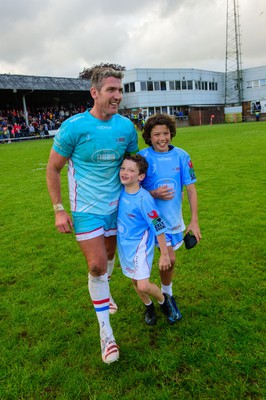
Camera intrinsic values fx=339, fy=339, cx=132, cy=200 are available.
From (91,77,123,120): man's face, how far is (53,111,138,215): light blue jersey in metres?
0.11

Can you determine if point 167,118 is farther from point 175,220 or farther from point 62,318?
point 62,318

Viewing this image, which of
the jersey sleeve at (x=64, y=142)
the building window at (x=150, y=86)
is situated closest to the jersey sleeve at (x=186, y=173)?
the jersey sleeve at (x=64, y=142)

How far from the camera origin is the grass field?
2617 mm

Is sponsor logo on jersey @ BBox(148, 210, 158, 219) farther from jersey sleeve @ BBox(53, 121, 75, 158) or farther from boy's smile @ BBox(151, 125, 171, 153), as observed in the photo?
jersey sleeve @ BBox(53, 121, 75, 158)

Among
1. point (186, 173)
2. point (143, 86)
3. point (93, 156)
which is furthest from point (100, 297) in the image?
point (143, 86)

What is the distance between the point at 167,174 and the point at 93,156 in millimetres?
715

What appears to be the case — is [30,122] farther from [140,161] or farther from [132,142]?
[140,161]

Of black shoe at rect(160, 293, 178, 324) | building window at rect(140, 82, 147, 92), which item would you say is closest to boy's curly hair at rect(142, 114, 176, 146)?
black shoe at rect(160, 293, 178, 324)

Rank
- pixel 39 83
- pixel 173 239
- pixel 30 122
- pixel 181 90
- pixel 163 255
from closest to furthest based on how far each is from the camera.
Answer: pixel 163 255 < pixel 173 239 < pixel 30 122 < pixel 39 83 < pixel 181 90

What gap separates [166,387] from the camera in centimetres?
256

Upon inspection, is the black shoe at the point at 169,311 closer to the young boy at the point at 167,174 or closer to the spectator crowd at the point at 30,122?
the young boy at the point at 167,174

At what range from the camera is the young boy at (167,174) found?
10.3 feet

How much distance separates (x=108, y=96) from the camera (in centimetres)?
285

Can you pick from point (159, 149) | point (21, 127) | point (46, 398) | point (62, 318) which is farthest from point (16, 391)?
point (21, 127)
